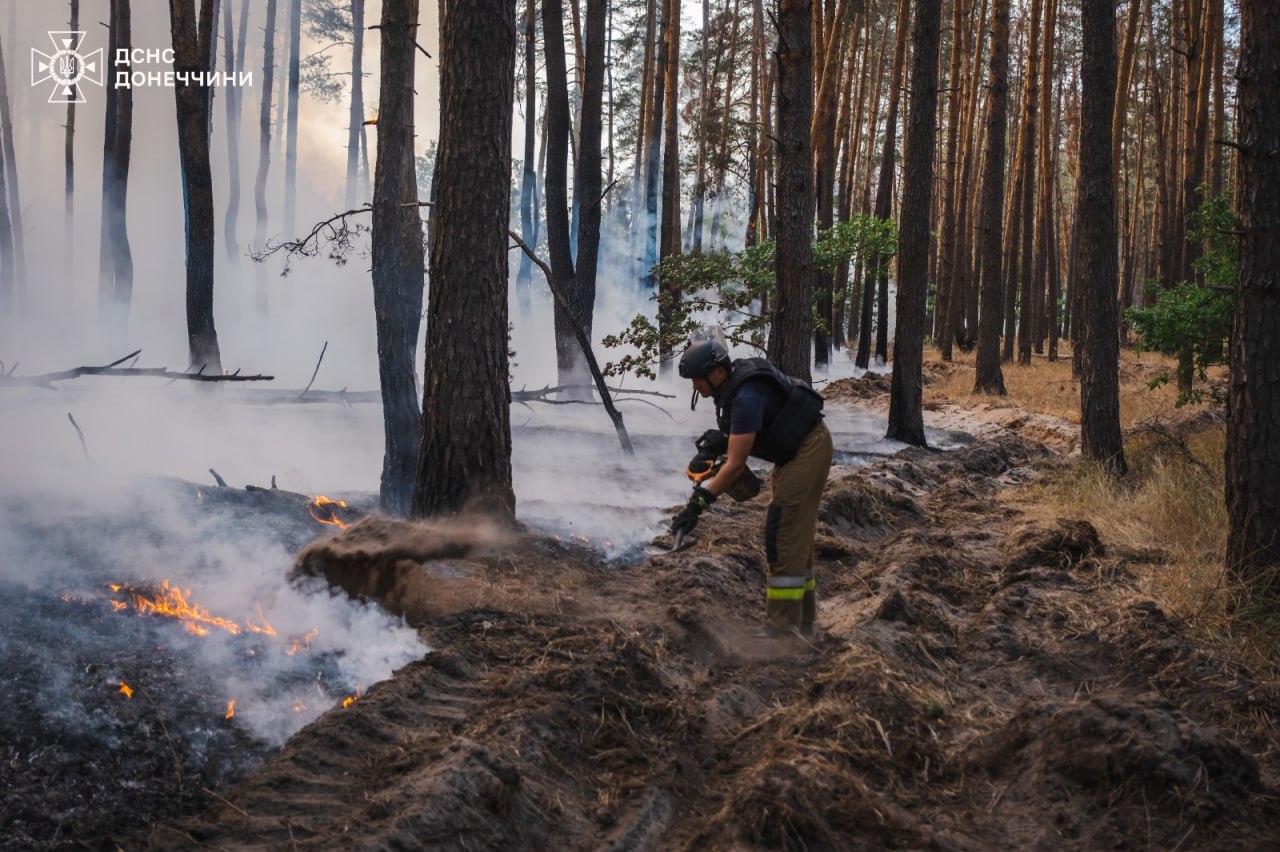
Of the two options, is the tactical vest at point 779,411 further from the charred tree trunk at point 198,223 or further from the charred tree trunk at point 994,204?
the charred tree trunk at point 994,204

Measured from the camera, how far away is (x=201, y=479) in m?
9.52

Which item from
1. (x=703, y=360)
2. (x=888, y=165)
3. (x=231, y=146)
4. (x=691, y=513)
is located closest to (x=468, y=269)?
(x=703, y=360)

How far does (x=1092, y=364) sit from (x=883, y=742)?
7431mm

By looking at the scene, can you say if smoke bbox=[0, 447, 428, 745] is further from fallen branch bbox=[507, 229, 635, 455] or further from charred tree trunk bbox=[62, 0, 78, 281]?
charred tree trunk bbox=[62, 0, 78, 281]

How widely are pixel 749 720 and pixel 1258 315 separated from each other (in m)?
3.63

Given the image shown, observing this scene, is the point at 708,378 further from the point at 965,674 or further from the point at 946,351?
the point at 946,351

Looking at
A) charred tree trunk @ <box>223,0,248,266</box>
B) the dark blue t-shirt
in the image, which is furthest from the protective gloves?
charred tree trunk @ <box>223,0,248,266</box>

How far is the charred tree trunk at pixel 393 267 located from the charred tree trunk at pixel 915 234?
683 cm

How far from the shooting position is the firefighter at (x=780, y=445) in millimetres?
5379

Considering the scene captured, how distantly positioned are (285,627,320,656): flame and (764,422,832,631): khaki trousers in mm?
2489

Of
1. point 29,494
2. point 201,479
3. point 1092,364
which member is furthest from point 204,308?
point 1092,364

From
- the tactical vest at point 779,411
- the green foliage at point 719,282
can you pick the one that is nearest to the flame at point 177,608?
the tactical vest at point 779,411

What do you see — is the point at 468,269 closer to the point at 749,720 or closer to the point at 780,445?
the point at 780,445

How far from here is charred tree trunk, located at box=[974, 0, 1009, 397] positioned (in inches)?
689
